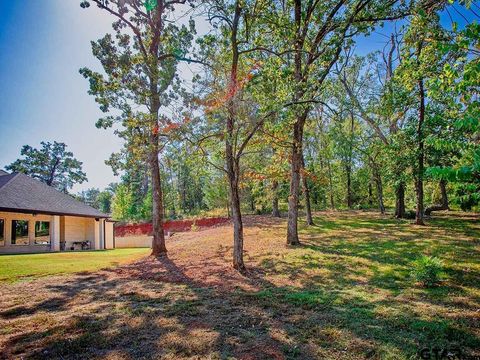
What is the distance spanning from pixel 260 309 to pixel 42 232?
20.6 m

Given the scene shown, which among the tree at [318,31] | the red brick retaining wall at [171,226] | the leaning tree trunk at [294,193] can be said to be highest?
the tree at [318,31]

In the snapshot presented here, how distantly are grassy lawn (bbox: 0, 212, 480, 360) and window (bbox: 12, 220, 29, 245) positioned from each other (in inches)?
498

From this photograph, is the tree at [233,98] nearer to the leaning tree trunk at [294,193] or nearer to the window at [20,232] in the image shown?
the leaning tree trunk at [294,193]

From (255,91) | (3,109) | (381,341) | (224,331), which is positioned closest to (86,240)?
(3,109)

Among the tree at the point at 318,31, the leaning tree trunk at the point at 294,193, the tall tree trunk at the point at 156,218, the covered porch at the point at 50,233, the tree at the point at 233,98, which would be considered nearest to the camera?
the tree at the point at 233,98

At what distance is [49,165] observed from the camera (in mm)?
38438

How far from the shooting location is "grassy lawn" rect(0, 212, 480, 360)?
364cm

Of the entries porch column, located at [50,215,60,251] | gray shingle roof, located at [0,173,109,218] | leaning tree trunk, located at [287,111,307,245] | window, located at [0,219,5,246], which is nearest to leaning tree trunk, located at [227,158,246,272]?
leaning tree trunk, located at [287,111,307,245]

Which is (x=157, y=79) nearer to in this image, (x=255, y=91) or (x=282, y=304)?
(x=255, y=91)

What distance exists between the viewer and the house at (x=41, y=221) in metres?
17.3

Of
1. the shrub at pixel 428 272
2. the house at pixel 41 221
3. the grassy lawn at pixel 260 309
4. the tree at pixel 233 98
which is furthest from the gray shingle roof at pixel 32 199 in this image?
the shrub at pixel 428 272

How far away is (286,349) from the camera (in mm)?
3557

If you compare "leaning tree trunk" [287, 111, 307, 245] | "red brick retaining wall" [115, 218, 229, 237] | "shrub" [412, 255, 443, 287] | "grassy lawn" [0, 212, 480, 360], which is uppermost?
"leaning tree trunk" [287, 111, 307, 245]

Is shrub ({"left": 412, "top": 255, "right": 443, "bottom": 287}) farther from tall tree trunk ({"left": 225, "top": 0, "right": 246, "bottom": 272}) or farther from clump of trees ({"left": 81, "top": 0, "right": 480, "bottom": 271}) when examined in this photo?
tall tree trunk ({"left": 225, "top": 0, "right": 246, "bottom": 272})
